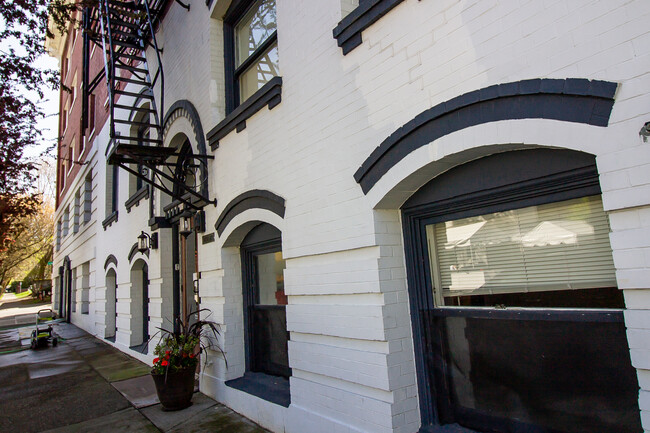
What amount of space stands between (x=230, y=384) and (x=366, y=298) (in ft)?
9.76

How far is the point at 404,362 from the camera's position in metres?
3.50

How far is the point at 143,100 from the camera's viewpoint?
9.80m

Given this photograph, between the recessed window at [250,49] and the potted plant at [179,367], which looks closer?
the recessed window at [250,49]

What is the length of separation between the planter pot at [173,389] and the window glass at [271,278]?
4.58 ft

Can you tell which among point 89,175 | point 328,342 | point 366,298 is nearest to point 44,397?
point 328,342

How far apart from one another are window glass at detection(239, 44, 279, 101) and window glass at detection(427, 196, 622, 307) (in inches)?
125

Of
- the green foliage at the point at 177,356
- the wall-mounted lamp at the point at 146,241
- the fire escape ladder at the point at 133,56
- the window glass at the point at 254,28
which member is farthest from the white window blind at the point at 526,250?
the wall-mounted lamp at the point at 146,241

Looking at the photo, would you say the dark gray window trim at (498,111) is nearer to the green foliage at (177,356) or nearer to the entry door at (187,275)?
the green foliage at (177,356)

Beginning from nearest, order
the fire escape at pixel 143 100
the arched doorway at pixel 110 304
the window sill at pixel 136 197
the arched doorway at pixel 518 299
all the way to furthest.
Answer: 1. the arched doorway at pixel 518 299
2. the fire escape at pixel 143 100
3. the window sill at pixel 136 197
4. the arched doorway at pixel 110 304

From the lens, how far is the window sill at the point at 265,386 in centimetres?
486

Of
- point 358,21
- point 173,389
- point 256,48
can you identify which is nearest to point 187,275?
point 173,389

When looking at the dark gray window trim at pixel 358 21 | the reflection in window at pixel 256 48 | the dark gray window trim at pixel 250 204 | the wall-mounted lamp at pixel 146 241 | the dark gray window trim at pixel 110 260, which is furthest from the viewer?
the dark gray window trim at pixel 110 260

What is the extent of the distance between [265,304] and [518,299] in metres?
3.55

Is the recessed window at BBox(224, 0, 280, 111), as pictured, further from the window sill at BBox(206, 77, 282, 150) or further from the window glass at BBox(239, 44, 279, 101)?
the window sill at BBox(206, 77, 282, 150)
